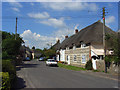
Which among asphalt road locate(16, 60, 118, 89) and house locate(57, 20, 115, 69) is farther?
house locate(57, 20, 115, 69)

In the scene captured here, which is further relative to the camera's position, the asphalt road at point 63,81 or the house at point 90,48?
the house at point 90,48

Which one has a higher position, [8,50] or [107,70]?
[8,50]

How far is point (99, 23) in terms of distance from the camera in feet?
95.4

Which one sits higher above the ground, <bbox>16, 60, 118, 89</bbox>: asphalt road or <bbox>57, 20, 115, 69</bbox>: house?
<bbox>57, 20, 115, 69</bbox>: house

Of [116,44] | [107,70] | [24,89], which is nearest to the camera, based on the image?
[24,89]

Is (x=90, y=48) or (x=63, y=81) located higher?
(x=90, y=48)

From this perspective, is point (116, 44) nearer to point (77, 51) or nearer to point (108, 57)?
point (108, 57)

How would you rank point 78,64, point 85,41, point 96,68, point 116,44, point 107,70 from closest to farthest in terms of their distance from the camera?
point 116,44 → point 107,70 → point 96,68 → point 85,41 → point 78,64

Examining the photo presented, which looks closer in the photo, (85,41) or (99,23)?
(85,41)

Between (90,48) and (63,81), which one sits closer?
(63,81)

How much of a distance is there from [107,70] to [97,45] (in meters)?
7.11

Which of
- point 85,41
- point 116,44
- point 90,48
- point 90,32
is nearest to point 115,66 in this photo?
point 116,44

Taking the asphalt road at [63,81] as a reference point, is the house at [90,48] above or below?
above

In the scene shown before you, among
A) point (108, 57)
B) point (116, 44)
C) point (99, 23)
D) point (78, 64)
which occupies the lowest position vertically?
point (78, 64)
